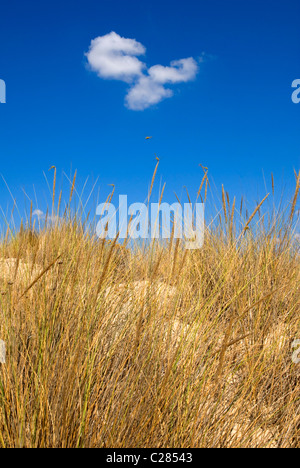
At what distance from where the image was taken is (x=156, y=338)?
6.10 feet

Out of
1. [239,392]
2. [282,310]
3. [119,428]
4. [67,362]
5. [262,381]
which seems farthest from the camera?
[282,310]

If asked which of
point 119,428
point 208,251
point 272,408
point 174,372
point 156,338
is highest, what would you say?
point 208,251

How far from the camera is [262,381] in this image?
219cm

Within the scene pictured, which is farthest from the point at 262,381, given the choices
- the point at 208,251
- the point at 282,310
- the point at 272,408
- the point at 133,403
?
the point at 208,251

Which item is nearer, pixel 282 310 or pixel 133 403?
pixel 133 403

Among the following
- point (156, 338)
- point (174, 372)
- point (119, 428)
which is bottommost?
point (119, 428)

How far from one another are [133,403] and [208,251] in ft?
6.67
